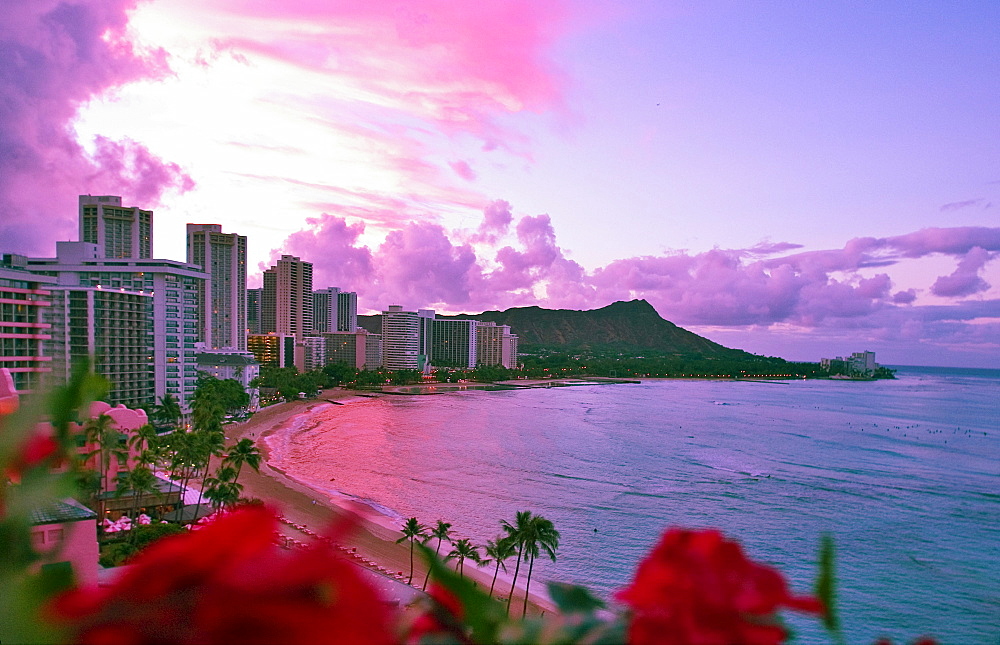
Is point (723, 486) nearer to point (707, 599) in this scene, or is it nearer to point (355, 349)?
point (707, 599)

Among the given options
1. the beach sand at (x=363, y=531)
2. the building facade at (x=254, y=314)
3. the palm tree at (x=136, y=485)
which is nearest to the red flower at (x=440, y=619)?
the beach sand at (x=363, y=531)

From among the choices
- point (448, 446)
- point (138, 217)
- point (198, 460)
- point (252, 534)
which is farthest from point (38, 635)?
point (138, 217)

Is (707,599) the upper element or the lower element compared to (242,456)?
upper

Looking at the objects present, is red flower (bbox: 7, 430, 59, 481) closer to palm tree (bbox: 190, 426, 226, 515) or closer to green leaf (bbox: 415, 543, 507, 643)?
green leaf (bbox: 415, 543, 507, 643)

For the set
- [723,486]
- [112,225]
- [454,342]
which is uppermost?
[112,225]

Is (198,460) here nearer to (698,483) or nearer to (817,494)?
(698,483)

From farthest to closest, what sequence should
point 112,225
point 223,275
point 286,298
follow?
point 286,298
point 223,275
point 112,225

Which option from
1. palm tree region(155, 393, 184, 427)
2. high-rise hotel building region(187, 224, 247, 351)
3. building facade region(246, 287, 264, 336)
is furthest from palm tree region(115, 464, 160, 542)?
building facade region(246, 287, 264, 336)

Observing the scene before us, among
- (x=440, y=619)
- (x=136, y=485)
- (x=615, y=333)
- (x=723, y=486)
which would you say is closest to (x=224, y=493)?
(x=136, y=485)
